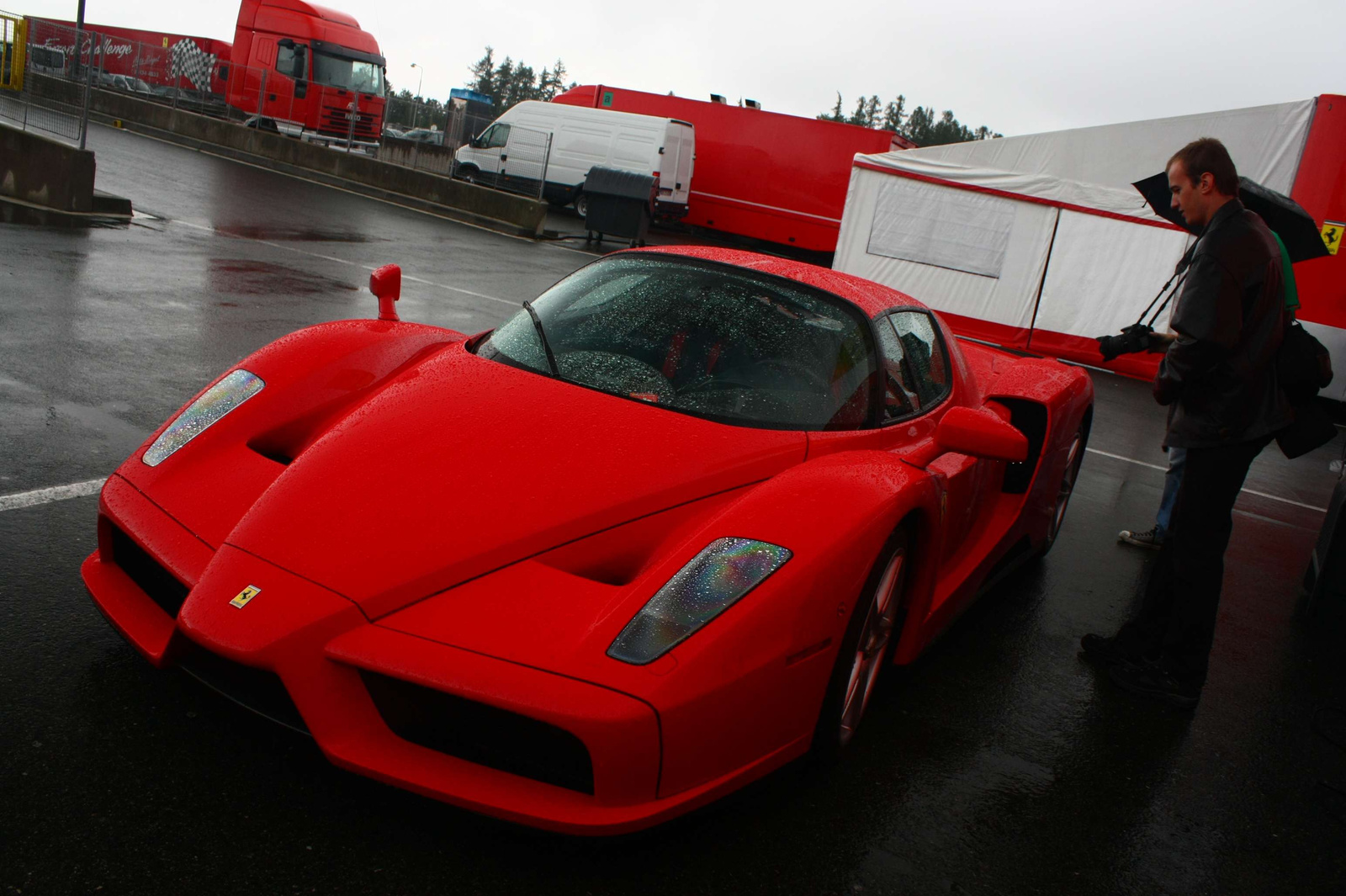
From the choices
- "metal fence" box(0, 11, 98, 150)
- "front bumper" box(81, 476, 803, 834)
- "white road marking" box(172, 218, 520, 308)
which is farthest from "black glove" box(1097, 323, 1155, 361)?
"metal fence" box(0, 11, 98, 150)

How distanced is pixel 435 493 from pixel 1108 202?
12673 millimetres

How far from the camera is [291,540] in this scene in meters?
2.34

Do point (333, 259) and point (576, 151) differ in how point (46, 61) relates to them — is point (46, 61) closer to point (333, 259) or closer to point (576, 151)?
point (333, 259)

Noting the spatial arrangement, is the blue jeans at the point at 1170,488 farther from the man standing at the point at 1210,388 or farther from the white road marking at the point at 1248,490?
the white road marking at the point at 1248,490

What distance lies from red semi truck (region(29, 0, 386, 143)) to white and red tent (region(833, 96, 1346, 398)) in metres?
14.1

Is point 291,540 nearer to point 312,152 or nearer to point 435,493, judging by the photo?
point 435,493

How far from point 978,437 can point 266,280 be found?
24.2 ft

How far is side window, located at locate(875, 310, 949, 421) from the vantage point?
3.40m

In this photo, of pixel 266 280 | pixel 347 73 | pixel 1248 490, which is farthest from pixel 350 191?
pixel 1248 490

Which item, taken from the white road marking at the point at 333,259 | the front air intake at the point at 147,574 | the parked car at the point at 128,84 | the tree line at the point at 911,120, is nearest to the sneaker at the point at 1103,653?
the front air intake at the point at 147,574

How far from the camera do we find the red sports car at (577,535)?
207 cm

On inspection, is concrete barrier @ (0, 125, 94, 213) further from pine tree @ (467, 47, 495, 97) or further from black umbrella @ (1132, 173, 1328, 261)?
pine tree @ (467, 47, 495, 97)

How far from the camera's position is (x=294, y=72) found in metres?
25.0

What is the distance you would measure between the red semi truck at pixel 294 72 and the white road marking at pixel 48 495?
21656 millimetres
